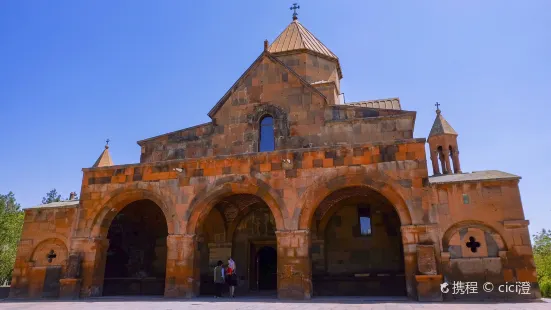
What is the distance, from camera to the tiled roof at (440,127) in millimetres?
15133

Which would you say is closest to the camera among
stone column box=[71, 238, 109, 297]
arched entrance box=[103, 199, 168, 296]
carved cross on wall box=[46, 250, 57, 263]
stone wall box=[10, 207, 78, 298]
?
stone column box=[71, 238, 109, 297]

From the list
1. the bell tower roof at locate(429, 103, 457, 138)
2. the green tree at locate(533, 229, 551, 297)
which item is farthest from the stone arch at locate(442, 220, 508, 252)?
the green tree at locate(533, 229, 551, 297)

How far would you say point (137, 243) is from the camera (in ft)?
43.4

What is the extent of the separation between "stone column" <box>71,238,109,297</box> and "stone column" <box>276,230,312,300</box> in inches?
202

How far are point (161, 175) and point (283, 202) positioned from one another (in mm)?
3649

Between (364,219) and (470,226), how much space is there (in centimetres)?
349

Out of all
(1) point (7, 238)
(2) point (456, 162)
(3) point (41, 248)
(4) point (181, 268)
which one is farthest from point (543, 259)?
(1) point (7, 238)

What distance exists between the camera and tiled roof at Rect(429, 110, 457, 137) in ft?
49.6

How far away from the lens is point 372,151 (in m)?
9.30

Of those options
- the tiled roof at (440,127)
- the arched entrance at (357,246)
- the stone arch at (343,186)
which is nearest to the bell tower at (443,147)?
the tiled roof at (440,127)

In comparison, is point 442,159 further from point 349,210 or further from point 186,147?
point 186,147

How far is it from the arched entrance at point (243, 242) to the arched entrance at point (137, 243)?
5.88 ft

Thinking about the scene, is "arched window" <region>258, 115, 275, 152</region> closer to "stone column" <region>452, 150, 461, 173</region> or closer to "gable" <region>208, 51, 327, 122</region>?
"gable" <region>208, 51, 327, 122</region>

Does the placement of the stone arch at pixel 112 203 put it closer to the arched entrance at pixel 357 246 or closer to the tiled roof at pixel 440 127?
the arched entrance at pixel 357 246
